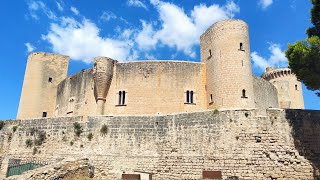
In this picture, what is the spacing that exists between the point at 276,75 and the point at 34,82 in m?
31.4

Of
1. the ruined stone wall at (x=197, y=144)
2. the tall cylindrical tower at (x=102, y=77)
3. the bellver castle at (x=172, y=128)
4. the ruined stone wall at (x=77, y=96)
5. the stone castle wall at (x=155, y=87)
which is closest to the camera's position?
the ruined stone wall at (x=197, y=144)

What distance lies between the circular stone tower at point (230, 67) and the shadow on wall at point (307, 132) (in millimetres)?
8256

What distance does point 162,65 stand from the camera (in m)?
28.6

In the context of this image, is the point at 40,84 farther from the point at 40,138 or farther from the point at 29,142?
the point at 40,138

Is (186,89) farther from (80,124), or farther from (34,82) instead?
(34,82)

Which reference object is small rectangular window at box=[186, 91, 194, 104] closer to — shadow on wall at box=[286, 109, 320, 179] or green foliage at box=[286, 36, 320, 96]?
shadow on wall at box=[286, 109, 320, 179]

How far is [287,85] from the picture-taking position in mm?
40188

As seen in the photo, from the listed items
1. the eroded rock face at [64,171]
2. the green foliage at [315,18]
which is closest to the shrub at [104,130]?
the eroded rock face at [64,171]

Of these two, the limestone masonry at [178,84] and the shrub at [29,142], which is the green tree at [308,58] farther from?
the shrub at [29,142]

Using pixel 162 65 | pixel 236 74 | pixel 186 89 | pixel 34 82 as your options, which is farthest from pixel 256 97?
pixel 34 82

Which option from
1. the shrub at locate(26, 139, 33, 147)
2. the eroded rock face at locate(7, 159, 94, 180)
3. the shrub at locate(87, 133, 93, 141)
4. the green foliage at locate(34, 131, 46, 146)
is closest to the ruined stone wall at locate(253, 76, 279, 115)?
the shrub at locate(87, 133, 93, 141)

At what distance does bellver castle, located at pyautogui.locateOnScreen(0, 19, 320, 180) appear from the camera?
53.1 feet

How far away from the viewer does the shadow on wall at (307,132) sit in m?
15.8

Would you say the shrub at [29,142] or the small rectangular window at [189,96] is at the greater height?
the small rectangular window at [189,96]
